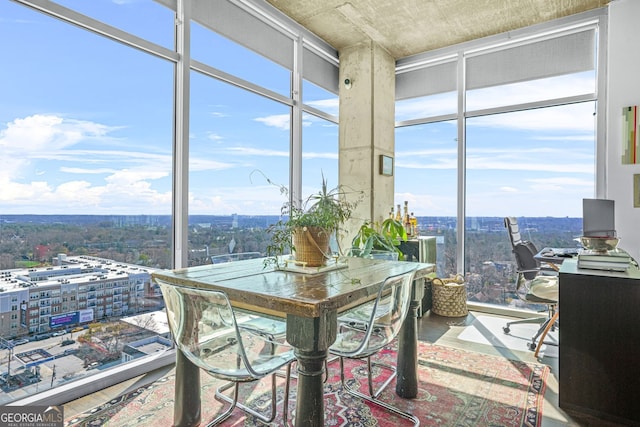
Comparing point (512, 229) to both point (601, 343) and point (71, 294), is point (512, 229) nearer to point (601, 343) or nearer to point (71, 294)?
point (601, 343)

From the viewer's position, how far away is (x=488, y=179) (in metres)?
4.47

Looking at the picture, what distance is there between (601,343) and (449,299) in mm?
2021

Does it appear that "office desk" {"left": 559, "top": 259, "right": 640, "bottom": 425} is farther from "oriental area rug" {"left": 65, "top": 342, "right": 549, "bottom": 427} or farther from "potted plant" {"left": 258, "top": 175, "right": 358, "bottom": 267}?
"potted plant" {"left": 258, "top": 175, "right": 358, "bottom": 267}

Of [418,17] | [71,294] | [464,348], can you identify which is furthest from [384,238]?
[71,294]

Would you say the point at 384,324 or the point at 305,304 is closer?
the point at 305,304

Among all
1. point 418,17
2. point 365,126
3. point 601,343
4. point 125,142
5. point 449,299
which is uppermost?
point 418,17

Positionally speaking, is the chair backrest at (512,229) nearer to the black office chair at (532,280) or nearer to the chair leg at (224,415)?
the black office chair at (532,280)

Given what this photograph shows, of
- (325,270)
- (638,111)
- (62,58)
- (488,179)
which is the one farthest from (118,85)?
(638,111)

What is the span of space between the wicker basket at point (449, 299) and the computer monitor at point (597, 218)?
5.23ft

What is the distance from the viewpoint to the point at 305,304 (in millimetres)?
1434

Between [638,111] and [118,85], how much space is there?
4.48 m

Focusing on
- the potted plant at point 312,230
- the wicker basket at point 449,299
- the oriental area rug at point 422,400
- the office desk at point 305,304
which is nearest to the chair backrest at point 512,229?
the wicker basket at point 449,299

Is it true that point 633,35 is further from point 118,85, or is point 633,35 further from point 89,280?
point 89,280

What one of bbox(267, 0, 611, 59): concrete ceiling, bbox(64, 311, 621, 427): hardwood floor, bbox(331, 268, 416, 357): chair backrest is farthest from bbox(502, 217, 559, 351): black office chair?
bbox(267, 0, 611, 59): concrete ceiling
